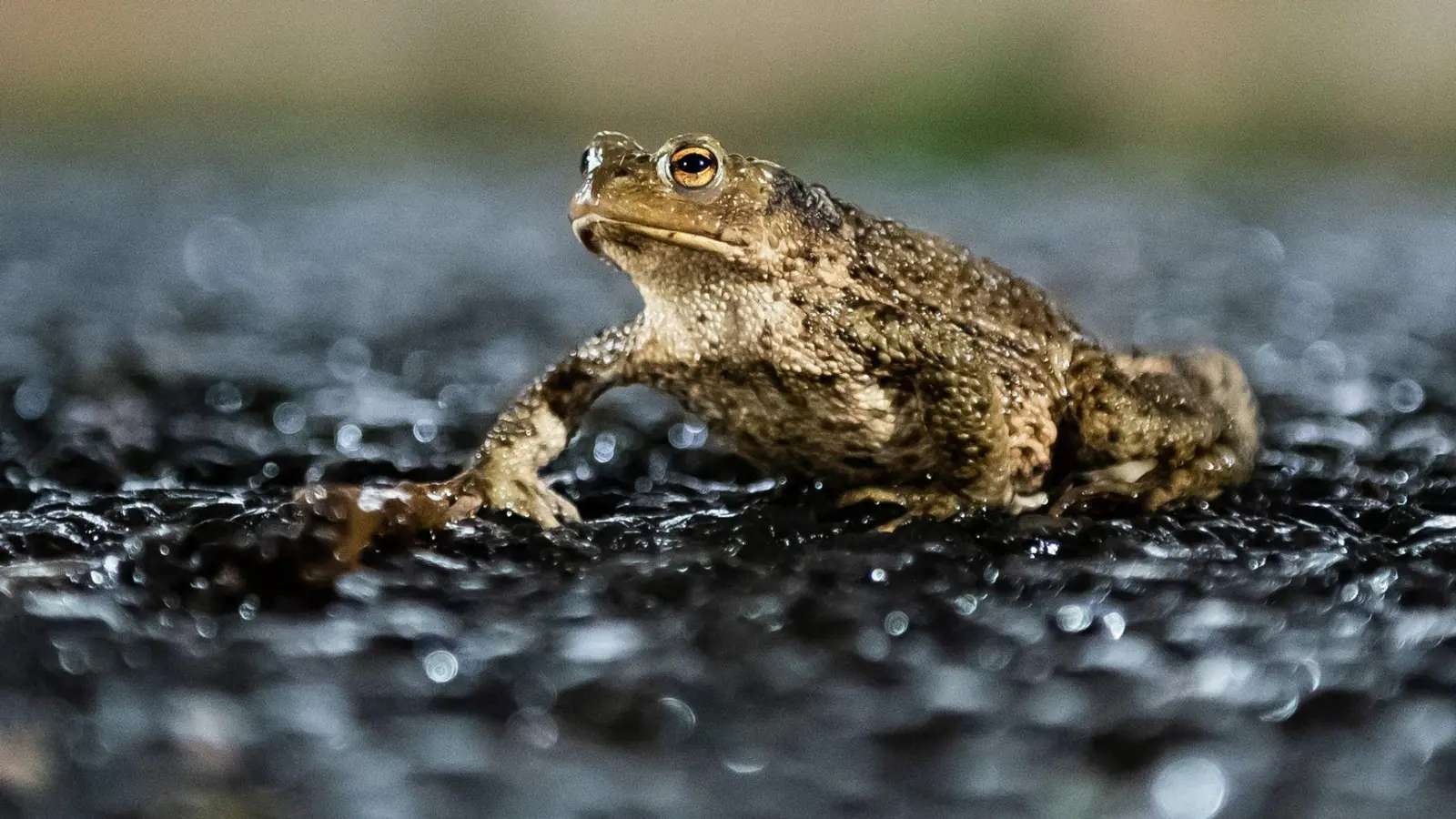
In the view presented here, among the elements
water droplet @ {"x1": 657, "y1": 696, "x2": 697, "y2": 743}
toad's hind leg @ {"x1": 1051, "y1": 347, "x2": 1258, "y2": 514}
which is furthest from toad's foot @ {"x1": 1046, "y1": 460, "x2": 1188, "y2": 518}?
water droplet @ {"x1": 657, "y1": 696, "x2": 697, "y2": 743}

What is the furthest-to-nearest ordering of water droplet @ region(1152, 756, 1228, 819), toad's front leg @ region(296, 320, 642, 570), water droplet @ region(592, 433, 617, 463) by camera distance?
water droplet @ region(592, 433, 617, 463)
toad's front leg @ region(296, 320, 642, 570)
water droplet @ region(1152, 756, 1228, 819)

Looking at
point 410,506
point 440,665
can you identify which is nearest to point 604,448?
point 410,506

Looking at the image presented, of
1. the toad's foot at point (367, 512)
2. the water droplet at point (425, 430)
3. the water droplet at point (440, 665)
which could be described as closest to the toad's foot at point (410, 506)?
the toad's foot at point (367, 512)

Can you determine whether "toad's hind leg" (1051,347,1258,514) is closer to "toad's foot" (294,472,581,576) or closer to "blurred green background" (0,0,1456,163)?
"toad's foot" (294,472,581,576)

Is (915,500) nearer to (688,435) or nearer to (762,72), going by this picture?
(688,435)

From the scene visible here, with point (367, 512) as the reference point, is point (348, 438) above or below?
above

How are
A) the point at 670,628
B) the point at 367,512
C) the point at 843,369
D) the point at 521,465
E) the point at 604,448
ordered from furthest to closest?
1. the point at 604,448
2. the point at 521,465
3. the point at 843,369
4. the point at 367,512
5. the point at 670,628

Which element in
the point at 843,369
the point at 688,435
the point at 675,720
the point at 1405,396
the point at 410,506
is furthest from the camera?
the point at 1405,396
